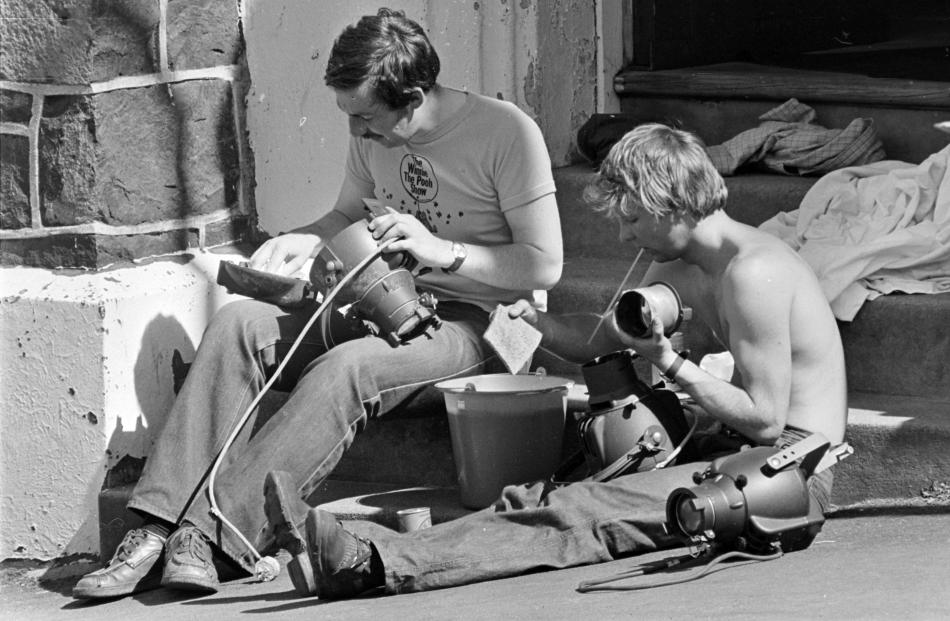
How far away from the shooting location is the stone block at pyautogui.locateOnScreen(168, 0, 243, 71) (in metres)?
4.16

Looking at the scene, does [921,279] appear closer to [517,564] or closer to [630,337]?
[630,337]

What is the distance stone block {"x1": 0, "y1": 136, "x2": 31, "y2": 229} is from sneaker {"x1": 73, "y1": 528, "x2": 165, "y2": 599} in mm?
1019

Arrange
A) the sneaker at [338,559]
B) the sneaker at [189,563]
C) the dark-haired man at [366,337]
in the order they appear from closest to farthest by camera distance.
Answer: the sneaker at [338,559], the sneaker at [189,563], the dark-haired man at [366,337]

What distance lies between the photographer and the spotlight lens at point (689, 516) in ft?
10.3

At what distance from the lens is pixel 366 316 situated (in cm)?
385

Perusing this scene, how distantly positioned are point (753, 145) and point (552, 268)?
132 centimetres

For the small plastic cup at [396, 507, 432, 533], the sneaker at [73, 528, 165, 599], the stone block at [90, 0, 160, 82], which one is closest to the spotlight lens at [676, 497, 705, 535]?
the small plastic cup at [396, 507, 432, 533]

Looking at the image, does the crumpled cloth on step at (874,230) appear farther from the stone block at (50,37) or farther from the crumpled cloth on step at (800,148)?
the stone block at (50,37)

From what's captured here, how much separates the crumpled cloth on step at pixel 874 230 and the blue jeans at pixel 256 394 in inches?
40.1

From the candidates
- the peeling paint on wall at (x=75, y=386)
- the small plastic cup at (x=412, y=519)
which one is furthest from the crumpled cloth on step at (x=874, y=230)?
the peeling paint on wall at (x=75, y=386)

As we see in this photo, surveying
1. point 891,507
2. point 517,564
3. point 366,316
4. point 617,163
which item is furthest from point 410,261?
point 891,507

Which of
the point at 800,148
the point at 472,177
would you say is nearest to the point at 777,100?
the point at 800,148

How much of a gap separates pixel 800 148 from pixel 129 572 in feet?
8.50

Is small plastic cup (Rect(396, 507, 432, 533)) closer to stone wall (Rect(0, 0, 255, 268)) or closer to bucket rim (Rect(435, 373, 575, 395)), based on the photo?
bucket rim (Rect(435, 373, 575, 395))
